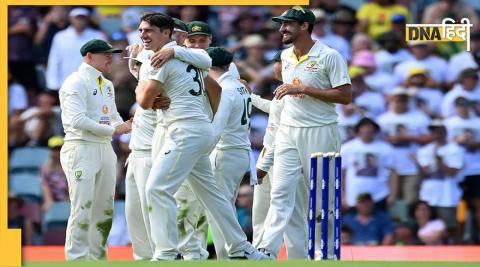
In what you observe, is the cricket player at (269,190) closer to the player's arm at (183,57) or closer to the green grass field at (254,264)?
the player's arm at (183,57)

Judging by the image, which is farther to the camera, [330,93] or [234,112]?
[234,112]

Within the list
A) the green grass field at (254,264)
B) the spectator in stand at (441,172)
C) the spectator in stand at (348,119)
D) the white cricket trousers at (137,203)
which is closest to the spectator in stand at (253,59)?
the spectator in stand at (348,119)

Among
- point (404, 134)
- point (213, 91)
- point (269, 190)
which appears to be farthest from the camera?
point (404, 134)

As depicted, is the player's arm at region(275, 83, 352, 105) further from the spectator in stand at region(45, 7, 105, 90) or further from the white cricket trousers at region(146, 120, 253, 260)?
the spectator in stand at region(45, 7, 105, 90)

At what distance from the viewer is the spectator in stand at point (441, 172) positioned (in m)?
13.2

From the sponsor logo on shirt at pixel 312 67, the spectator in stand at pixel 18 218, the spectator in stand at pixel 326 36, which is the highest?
the spectator in stand at pixel 326 36

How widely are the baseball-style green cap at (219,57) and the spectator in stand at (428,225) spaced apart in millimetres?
3992

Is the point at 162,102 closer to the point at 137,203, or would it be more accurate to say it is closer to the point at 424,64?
the point at 137,203

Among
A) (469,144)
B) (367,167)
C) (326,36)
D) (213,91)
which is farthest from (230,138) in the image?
(326,36)

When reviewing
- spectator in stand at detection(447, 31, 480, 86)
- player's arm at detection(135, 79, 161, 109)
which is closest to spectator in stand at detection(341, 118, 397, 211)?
spectator in stand at detection(447, 31, 480, 86)

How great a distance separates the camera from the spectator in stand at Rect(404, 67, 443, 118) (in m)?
13.4

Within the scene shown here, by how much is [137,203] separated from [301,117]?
4.75ft

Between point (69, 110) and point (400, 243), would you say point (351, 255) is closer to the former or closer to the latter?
point (400, 243)

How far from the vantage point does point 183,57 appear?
28.9 ft
